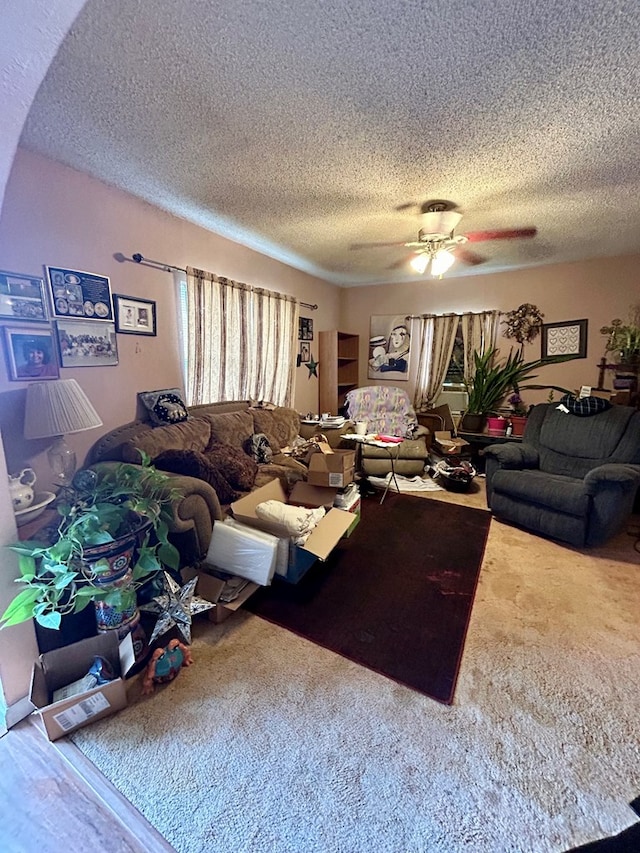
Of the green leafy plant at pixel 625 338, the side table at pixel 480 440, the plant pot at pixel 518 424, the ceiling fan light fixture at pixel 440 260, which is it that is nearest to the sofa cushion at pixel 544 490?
the side table at pixel 480 440

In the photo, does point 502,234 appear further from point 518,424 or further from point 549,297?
point 518,424

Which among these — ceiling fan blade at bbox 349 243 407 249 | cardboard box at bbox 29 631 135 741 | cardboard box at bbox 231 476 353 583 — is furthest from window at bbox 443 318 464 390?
cardboard box at bbox 29 631 135 741

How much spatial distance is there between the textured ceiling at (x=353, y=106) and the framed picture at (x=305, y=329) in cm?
180

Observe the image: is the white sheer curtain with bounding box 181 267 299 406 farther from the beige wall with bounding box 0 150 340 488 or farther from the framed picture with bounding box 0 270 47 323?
the framed picture with bounding box 0 270 47 323

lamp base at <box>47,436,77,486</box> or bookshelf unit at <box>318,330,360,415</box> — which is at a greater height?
bookshelf unit at <box>318,330,360,415</box>

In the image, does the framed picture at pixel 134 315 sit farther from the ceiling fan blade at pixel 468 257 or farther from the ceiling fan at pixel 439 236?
the ceiling fan blade at pixel 468 257

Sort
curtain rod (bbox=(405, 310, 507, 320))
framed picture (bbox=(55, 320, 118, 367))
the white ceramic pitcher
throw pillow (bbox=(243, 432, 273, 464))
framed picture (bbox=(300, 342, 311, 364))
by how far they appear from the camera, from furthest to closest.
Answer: framed picture (bbox=(300, 342, 311, 364)), curtain rod (bbox=(405, 310, 507, 320)), throw pillow (bbox=(243, 432, 273, 464)), framed picture (bbox=(55, 320, 118, 367)), the white ceramic pitcher

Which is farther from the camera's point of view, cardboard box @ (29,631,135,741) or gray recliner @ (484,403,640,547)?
gray recliner @ (484,403,640,547)

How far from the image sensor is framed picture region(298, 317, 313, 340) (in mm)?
4476

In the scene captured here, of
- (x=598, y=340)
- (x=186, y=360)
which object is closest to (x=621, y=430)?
(x=598, y=340)

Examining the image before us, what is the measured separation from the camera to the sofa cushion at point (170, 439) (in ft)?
7.57

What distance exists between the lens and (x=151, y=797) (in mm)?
1142

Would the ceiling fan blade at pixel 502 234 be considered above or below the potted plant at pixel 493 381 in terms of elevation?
above

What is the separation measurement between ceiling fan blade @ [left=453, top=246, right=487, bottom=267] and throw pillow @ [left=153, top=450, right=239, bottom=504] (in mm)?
3103
